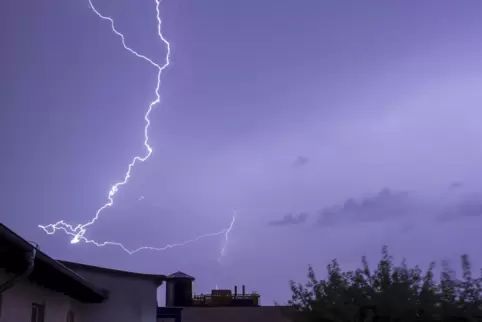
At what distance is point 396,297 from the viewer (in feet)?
31.7

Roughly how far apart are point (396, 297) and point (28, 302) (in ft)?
19.4

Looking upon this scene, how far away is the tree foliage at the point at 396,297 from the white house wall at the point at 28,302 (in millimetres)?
4731

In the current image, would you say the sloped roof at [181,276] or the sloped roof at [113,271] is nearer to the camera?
the sloped roof at [113,271]

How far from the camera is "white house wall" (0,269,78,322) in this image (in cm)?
892

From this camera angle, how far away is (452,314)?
9.59 metres

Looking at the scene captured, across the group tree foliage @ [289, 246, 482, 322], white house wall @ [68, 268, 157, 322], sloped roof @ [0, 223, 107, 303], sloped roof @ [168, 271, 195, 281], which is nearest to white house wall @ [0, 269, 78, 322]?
sloped roof @ [0, 223, 107, 303]

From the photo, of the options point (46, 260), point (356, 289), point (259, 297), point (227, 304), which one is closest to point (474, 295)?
point (356, 289)

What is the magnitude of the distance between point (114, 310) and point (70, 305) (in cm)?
193

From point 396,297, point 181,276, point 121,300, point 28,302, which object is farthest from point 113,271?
point 181,276

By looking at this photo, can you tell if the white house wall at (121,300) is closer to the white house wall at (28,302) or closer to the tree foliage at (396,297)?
the white house wall at (28,302)

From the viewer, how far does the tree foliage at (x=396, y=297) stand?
9.63 m

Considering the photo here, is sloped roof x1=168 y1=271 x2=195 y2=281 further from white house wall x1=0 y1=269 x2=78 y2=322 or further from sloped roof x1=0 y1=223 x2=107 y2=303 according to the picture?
white house wall x1=0 y1=269 x2=78 y2=322

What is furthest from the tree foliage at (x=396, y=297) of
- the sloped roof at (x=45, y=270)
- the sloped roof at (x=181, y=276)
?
the sloped roof at (x=181, y=276)

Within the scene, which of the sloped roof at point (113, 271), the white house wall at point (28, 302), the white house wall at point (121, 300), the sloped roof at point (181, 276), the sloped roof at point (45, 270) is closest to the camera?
the sloped roof at point (45, 270)
